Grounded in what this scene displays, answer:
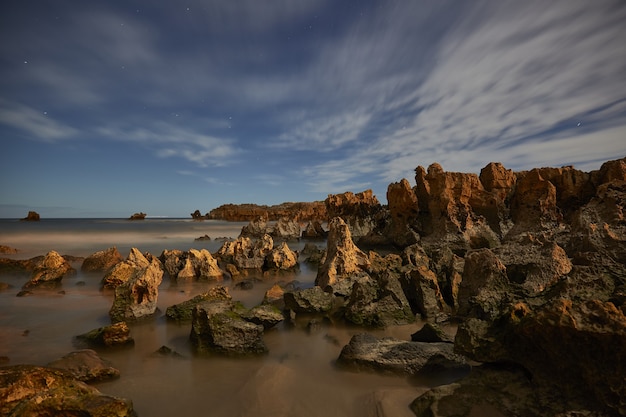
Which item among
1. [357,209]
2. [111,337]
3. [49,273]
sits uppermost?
[357,209]

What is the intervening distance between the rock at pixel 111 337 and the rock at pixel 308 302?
3.74m

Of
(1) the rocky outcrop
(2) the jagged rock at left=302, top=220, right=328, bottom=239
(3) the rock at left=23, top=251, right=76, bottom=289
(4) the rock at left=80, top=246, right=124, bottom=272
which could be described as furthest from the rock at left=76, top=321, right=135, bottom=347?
(1) the rocky outcrop

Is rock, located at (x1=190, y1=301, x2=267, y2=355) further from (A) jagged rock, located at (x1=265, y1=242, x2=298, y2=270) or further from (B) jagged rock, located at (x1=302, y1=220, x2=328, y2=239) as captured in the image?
(B) jagged rock, located at (x1=302, y1=220, x2=328, y2=239)

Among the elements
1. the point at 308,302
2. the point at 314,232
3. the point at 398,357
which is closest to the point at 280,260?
the point at 308,302

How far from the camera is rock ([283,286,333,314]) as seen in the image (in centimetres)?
830

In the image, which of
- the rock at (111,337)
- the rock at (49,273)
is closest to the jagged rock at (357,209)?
the rock at (49,273)

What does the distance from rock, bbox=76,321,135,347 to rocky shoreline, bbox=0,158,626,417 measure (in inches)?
0.8

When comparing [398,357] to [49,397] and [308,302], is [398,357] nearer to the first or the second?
[308,302]

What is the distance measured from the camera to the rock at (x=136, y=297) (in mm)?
7918

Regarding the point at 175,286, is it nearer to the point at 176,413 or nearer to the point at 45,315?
the point at 45,315

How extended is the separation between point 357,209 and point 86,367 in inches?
1454

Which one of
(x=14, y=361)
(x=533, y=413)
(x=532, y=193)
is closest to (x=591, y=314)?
(x=533, y=413)

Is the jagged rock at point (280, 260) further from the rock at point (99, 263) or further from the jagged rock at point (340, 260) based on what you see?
the rock at point (99, 263)

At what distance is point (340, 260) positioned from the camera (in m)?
11.1
